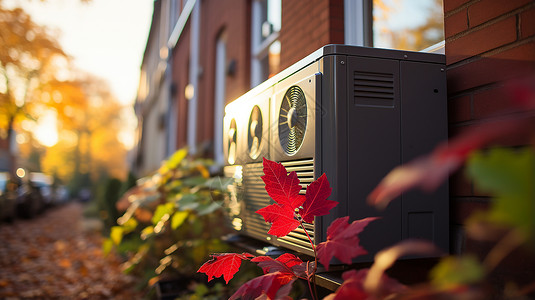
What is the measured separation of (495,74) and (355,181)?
2.00 ft

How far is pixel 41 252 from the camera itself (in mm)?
6777

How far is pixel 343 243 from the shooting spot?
37.1 inches

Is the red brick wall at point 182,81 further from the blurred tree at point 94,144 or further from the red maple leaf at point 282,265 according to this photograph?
the blurred tree at point 94,144

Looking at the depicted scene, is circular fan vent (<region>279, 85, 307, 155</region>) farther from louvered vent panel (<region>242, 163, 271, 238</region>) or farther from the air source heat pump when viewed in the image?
louvered vent panel (<region>242, 163, 271, 238</region>)

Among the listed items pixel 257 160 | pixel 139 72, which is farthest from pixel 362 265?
pixel 139 72

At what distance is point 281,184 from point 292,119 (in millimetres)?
485

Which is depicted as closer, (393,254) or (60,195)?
(393,254)

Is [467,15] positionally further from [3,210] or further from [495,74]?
[3,210]

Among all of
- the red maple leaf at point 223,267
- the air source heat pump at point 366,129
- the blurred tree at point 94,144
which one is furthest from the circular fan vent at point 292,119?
the blurred tree at point 94,144

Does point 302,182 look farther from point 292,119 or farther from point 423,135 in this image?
point 423,135

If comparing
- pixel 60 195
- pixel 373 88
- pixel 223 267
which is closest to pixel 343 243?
pixel 223 267

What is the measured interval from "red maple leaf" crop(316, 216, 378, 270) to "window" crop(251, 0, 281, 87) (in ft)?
10.7

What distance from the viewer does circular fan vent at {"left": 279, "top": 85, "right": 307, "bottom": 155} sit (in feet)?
4.89

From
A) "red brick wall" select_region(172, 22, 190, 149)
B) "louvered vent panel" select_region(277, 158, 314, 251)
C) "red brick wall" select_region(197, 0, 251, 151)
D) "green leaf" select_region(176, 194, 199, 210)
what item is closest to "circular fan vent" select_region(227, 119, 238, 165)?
"green leaf" select_region(176, 194, 199, 210)
